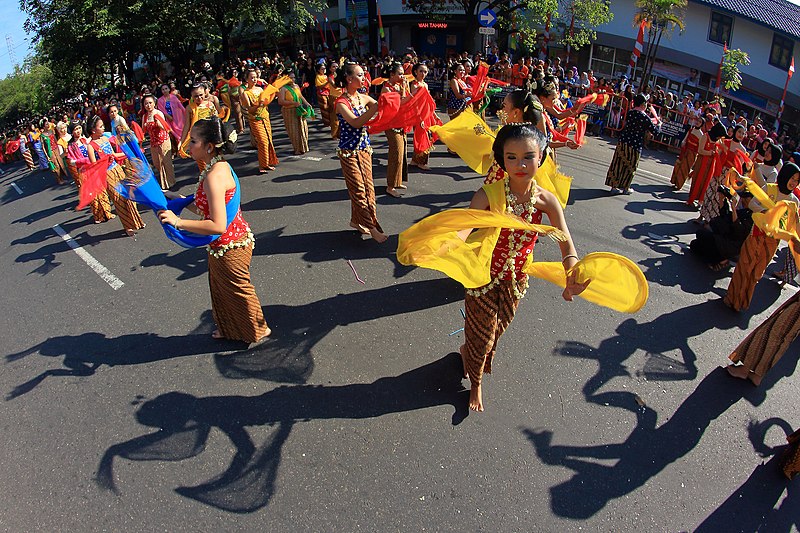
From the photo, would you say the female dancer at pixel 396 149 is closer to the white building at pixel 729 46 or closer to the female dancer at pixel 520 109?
the female dancer at pixel 520 109

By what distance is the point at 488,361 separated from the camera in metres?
3.53

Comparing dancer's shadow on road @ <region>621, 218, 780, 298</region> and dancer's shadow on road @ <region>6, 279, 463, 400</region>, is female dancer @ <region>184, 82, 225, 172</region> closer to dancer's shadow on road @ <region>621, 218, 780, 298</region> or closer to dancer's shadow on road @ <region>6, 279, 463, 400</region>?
dancer's shadow on road @ <region>6, 279, 463, 400</region>

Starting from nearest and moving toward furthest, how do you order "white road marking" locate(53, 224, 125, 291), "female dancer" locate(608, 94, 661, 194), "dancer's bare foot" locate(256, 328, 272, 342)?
"dancer's bare foot" locate(256, 328, 272, 342) < "white road marking" locate(53, 224, 125, 291) < "female dancer" locate(608, 94, 661, 194)

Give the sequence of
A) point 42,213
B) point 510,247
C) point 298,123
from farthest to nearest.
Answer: point 298,123
point 42,213
point 510,247

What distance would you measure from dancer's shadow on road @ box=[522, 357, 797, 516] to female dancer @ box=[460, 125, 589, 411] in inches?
31.4

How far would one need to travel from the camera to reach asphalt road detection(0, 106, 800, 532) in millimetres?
2809

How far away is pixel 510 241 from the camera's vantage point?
2.94m

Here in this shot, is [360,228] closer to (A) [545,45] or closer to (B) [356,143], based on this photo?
(B) [356,143]

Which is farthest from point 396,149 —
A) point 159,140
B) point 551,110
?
point 159,140

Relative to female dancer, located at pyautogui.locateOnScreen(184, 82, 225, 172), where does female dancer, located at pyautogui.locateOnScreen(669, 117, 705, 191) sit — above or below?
below

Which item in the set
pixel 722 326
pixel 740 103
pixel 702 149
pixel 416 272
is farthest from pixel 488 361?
pixel 740 103

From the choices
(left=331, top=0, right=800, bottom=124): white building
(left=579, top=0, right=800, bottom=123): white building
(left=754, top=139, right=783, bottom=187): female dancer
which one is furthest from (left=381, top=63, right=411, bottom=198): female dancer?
(left=579, top=0, right=800, bottom=123): white building

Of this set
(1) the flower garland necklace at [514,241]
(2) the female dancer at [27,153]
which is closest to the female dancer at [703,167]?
(1) the flower garland necklace at [514,241]

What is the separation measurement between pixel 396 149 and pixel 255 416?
15.5ft
